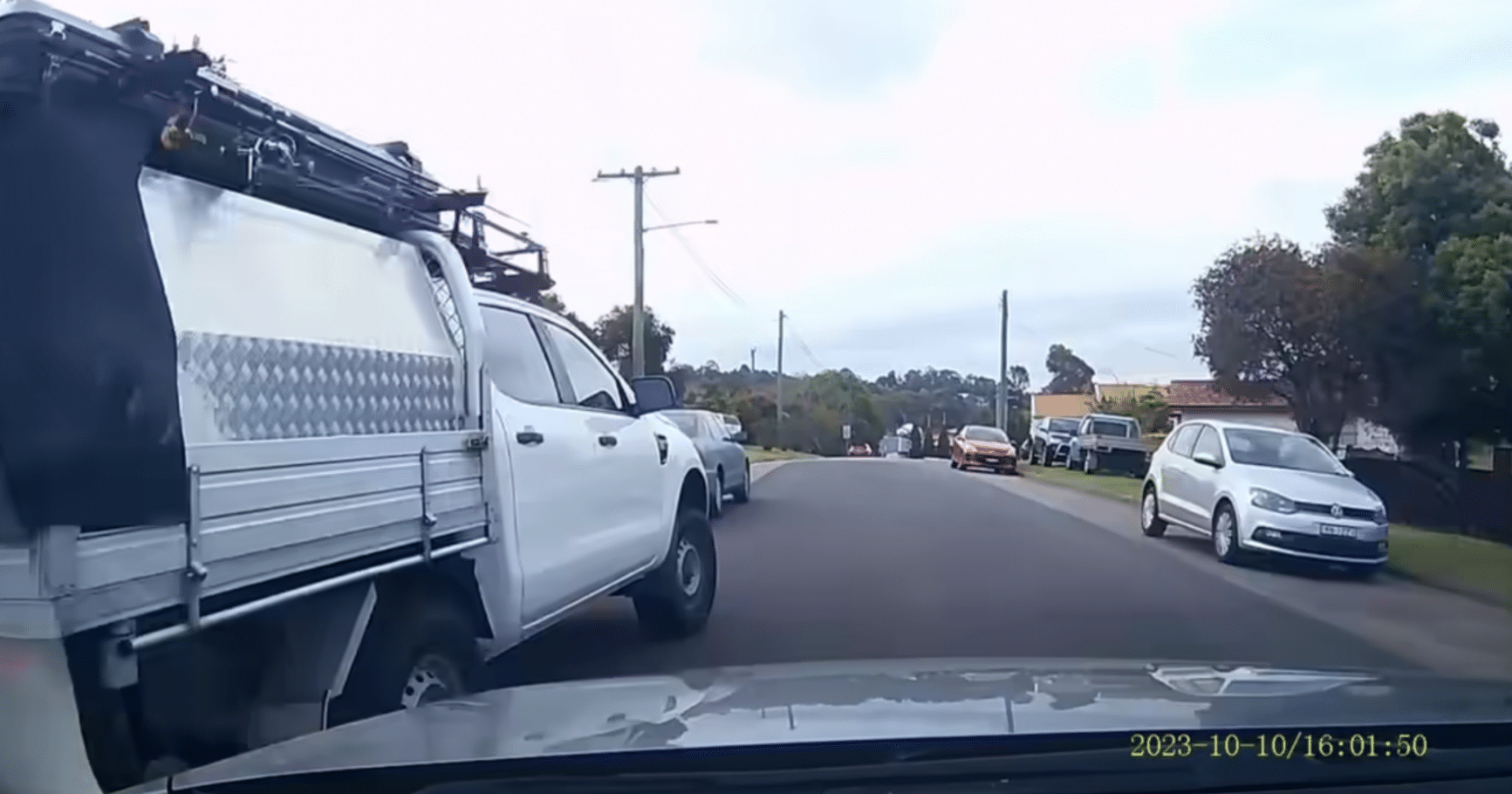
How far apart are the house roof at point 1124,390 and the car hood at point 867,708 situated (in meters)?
63.3

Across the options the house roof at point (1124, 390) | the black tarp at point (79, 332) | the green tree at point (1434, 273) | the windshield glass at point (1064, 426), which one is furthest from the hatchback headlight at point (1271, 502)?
the house roof at point (1124, 390)

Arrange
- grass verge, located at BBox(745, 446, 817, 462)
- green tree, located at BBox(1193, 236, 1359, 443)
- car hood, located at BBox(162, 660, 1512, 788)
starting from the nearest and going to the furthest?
car hood, located at BBox(162, 660, 1512, 788) → green tree, located at BBox(1193, 236, 1359, 443) → grass verge, located at BBox(745, 446, 817, 462)

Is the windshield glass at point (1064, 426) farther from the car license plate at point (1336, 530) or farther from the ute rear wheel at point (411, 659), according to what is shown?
the ute rear wheel at point (411, 659)

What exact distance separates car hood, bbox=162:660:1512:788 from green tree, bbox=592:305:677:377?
116 feet

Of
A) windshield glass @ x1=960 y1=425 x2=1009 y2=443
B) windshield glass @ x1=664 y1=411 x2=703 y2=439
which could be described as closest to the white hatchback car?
windshield glass @ x1=664 y1=411 x2=703 y2=439

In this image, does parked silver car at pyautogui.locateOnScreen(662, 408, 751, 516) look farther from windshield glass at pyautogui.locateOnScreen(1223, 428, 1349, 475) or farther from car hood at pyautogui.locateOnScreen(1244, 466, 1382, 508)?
car hood at pyautogui.locateOnScreen(1244, 466, 1382, 508)

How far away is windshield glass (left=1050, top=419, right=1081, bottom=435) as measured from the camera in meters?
43.4

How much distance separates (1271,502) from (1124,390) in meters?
67.3

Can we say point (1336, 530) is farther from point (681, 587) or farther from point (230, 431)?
point (230, 431)

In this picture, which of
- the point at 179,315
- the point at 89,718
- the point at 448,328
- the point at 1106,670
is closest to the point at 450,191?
the point at 448,328

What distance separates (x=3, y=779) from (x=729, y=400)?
184ft

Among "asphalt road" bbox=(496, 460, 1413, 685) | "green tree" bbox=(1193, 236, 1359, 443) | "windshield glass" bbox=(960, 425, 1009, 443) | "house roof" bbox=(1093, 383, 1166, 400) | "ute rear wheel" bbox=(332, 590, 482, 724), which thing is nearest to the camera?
"ute rear wheel" bbox=(332, 590, 482, 724)

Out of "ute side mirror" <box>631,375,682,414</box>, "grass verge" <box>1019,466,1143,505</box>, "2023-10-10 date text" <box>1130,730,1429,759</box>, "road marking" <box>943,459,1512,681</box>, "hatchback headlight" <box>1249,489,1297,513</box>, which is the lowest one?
"road marking" <box>943,459,1512,681</box>

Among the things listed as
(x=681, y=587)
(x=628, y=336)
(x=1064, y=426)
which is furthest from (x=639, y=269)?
(x=681, y=587)
